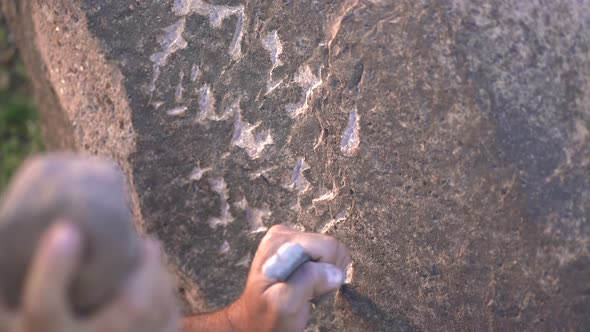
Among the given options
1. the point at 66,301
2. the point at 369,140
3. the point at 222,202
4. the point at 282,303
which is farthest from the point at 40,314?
the point at 222,202

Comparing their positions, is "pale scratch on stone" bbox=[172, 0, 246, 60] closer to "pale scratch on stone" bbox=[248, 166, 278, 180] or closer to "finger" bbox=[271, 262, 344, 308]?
"pale scratch on stone" bbox=[248, 166, 278, 180]

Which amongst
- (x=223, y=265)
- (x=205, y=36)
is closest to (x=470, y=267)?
(x=223, y=265)

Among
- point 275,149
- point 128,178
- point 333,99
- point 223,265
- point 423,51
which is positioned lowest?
point 223,265

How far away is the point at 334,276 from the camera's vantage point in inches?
47.4

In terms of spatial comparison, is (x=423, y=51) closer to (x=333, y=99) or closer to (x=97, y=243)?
(x=333, y=99)

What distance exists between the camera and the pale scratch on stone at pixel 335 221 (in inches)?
51.0

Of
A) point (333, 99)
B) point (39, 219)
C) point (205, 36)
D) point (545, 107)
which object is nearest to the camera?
point (39, 219)

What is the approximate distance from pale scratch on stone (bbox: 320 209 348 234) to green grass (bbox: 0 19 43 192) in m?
1.53

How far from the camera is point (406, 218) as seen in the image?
123 centimetres

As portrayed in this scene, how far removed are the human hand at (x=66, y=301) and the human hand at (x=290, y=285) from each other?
439 millimetres

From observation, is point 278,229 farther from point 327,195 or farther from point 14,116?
point 14,116

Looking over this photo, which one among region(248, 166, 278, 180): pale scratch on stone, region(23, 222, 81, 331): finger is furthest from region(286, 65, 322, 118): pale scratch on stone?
region(23, 222, 81, 331): finger

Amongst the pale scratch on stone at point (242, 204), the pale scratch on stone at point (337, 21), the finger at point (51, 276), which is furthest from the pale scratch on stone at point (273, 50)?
the finger at point (51, 276)

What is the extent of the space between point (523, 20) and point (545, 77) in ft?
0.31
